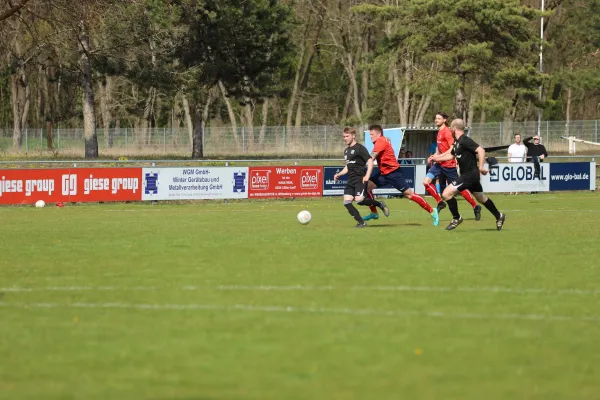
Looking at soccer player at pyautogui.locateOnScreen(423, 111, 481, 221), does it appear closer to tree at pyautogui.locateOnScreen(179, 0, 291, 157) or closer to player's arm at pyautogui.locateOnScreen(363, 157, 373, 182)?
Answer: player's arm at pyautogui.locateOnScreen(363, 157, 373, 182)

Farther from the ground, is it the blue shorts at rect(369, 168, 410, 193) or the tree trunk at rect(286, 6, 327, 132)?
the tree trunk at rect(286, 6, 327, 132)

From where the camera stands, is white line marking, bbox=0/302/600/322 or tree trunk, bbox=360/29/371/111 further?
tree trunk, bbox=360/29/371/111

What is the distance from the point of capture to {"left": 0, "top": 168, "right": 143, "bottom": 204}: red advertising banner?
2867cm

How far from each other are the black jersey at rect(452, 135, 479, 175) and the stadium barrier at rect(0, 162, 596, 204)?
13981mm

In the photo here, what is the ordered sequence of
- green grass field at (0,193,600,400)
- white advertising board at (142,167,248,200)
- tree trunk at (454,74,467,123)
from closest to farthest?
1. green grass field at (0,193,600,400)
2. white advertising board at (142,167,248,200)
3. tree trunk at (454,74,467,123)

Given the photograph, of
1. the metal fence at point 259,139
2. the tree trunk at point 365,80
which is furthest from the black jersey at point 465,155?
the tree trunk at point 365,80

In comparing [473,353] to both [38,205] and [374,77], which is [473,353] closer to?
[38,205]

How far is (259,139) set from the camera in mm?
57281

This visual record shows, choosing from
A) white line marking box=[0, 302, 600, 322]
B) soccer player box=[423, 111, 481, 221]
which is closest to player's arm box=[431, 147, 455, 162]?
soccer player box=[423, 111, 481, 221]

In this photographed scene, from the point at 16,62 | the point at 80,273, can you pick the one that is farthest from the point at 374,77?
the point at 80,273

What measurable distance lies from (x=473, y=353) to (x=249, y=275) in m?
4.70

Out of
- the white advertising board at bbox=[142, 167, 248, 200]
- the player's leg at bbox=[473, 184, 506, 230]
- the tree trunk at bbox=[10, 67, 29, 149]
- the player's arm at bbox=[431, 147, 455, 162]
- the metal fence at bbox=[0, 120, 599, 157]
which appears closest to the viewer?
the player's leg at bbox=[473, 184, 506, 230]

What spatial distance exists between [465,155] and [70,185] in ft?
49.6

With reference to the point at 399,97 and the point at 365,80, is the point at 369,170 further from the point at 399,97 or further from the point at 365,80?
the point at 365,80
